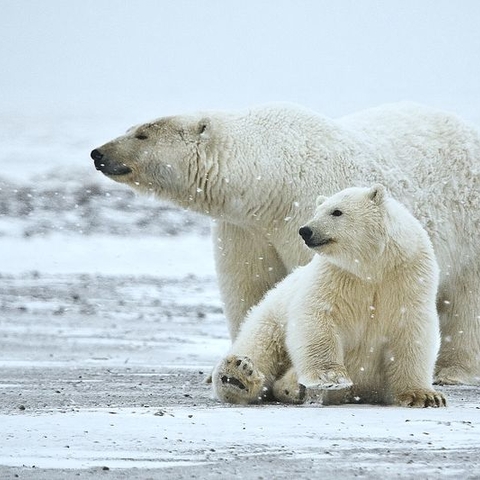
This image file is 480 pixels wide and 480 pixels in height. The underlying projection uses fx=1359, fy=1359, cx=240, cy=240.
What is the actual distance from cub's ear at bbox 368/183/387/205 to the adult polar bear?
1649 millimetres

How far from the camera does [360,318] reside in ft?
21.5

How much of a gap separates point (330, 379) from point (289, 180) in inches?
100

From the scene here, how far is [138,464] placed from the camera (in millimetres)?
4438

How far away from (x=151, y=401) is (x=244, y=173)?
261cm

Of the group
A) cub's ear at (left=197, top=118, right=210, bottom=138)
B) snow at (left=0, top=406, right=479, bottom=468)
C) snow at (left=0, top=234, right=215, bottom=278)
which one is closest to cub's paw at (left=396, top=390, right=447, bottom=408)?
snow at (left=0, top=406, right=479, bottom=468)

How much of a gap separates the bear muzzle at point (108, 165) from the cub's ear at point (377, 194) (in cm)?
256

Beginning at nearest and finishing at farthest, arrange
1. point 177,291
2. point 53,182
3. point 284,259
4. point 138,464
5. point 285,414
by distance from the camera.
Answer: point 138,464
point 285,414
point 284,259
point 177,291
point 53,182

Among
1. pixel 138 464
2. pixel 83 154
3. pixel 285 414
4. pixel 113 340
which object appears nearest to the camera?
pixel 138 464

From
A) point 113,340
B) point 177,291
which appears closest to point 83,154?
point 177,291

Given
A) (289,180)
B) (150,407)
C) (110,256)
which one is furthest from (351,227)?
(110,256)

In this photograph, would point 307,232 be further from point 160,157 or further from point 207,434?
point 160,157

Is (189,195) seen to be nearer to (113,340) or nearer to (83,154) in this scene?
(113,340)

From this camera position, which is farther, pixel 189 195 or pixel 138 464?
pixel 189 195

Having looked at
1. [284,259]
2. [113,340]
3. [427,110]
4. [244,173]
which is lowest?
[113,340]
